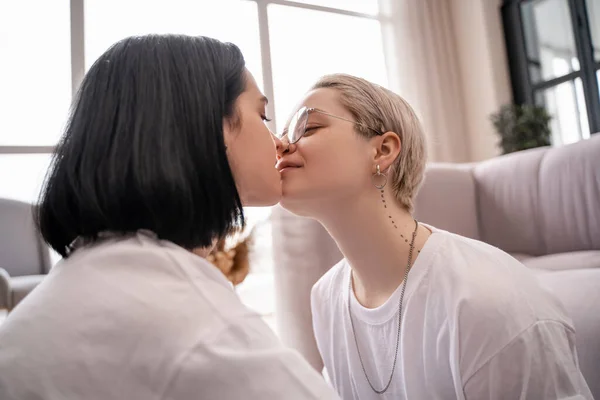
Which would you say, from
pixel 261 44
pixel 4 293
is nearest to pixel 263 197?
pixel 4 293

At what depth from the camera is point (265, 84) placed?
13.5 ft

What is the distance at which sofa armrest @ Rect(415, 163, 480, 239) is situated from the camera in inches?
97.3

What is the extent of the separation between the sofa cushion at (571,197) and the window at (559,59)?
2071 mm

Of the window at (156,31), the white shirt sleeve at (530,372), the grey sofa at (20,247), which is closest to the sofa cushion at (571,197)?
the window at (156,31)

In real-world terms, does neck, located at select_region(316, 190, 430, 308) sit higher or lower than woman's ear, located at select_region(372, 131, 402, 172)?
lower

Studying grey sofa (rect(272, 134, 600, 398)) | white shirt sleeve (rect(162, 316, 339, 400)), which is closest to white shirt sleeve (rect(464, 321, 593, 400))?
white shirt sleeve (rect(162, 316, 339, 400))

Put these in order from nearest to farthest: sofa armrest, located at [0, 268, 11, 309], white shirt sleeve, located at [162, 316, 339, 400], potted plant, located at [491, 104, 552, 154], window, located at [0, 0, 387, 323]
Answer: white shirt sleeve, located at [162, 316, 339, 400] < sofa armrest, located at [0, 268, 11, 309] < window, located at [0, 0, 387, 323] < potted plant, located at [491, 104, 552, 154]

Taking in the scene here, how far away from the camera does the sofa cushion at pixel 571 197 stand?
91.2 inches

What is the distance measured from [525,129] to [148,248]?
4.21 meters

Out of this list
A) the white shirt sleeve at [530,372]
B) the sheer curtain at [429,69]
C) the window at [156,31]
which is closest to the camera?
the white shirt sleeve at [530,372]

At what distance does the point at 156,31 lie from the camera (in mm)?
3645

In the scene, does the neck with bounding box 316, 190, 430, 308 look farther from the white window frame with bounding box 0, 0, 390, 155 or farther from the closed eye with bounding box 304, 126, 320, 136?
the white window frame with bounding box 0, 0, 390, 155

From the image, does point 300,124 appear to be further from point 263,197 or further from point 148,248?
point 148,248

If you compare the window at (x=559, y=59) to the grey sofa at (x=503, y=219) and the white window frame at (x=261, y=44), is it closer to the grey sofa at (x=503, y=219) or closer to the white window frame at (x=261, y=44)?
the white window frame at (x=261, y=44)
